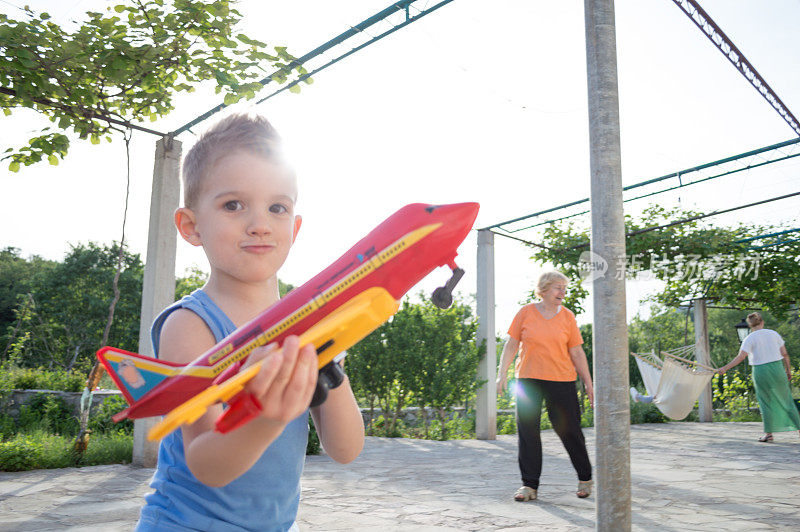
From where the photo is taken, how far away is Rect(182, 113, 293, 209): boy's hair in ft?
3.73

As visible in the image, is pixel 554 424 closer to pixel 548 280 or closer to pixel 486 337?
pixel 548 280

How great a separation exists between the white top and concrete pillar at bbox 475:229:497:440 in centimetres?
394

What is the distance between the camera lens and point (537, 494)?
4855 millimetres

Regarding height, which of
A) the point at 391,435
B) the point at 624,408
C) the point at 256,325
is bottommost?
the point at 391,435

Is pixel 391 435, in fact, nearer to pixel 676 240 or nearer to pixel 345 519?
pixel 345 519

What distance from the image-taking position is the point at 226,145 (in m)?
1.14

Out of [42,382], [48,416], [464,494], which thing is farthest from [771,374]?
[42,382]

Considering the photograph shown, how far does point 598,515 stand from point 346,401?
7.08 ft

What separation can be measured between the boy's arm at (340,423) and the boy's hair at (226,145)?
505 millimetres

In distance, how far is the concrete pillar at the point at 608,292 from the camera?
9.30 feet

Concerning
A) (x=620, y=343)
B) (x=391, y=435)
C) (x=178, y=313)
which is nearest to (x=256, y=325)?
(x=178, y=313)

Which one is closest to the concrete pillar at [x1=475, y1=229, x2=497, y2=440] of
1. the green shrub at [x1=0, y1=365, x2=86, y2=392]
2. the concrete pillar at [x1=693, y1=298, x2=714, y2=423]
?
the green shrub at [x1=0, y1=365, x2=86, y2=392]

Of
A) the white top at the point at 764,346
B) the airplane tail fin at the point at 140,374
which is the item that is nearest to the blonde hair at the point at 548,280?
the airplane tail fin at the point at 140,374

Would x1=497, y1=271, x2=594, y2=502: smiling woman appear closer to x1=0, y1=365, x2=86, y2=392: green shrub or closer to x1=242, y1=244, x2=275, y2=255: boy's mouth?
x1=242, y1=244, x2=275, y2=255: boy's mouth
